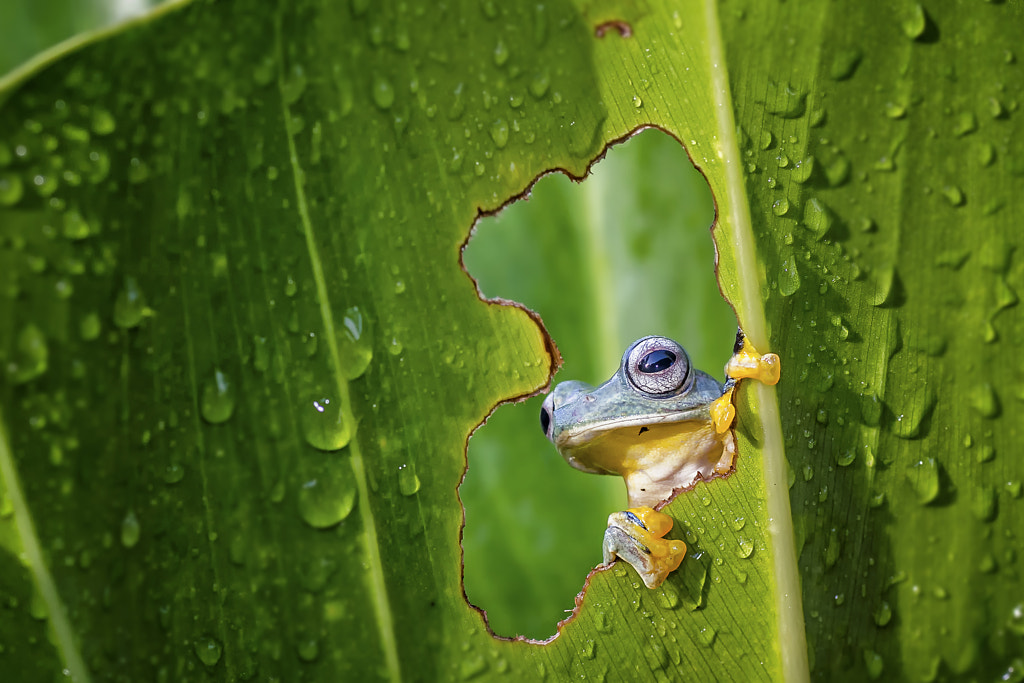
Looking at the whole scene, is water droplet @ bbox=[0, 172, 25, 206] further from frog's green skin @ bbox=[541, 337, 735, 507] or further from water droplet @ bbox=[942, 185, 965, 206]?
water droplet @ bbox=[942, 185, 965, 206]

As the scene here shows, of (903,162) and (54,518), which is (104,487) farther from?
(903,162)

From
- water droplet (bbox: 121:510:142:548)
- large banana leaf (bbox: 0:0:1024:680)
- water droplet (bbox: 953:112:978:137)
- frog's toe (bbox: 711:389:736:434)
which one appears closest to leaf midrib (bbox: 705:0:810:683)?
large banana leaf (bbox: 0:0:1024:680)

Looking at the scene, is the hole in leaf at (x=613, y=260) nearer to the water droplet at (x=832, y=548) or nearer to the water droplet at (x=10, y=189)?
the water droplet at (x=832, y=548)

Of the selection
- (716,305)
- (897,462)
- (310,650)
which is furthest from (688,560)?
(716,305)

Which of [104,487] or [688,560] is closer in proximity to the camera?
[104,487]

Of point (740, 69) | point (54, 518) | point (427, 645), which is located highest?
point (740, 69)

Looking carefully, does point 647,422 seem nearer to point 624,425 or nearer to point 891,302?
point 624,425

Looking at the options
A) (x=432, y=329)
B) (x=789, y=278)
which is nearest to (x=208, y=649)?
(x=432, y=329)
